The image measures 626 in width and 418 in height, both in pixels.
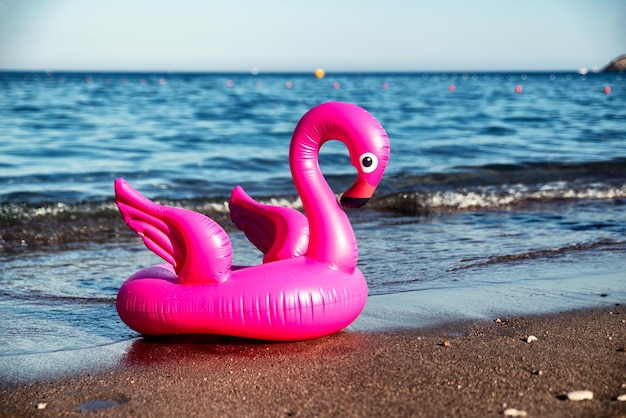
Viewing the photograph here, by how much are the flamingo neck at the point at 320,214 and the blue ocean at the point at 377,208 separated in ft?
1.88

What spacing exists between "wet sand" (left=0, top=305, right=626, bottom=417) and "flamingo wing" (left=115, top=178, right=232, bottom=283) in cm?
48

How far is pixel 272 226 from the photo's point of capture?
5375mm

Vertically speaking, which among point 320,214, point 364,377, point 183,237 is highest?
point 320,214

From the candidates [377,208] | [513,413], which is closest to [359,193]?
[513,413]

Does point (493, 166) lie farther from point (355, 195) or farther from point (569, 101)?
point (569, 101)

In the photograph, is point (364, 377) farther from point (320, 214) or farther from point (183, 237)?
point (183, 237)

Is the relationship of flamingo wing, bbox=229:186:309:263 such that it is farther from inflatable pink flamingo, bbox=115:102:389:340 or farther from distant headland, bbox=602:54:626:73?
distant headland, bbox=602:54:626:73

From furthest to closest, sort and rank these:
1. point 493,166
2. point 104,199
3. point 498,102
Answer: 1. point 498,102
2. point 493,166
3. point 104,199

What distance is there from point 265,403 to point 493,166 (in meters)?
11.5

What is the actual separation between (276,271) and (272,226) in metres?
0.81

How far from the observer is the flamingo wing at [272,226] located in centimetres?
501

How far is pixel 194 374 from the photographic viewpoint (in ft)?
13.6

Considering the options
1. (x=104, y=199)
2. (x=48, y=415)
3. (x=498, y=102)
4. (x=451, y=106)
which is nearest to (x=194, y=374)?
(x=48, y=415)

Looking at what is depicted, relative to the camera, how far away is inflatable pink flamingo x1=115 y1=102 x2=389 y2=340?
452 cm
